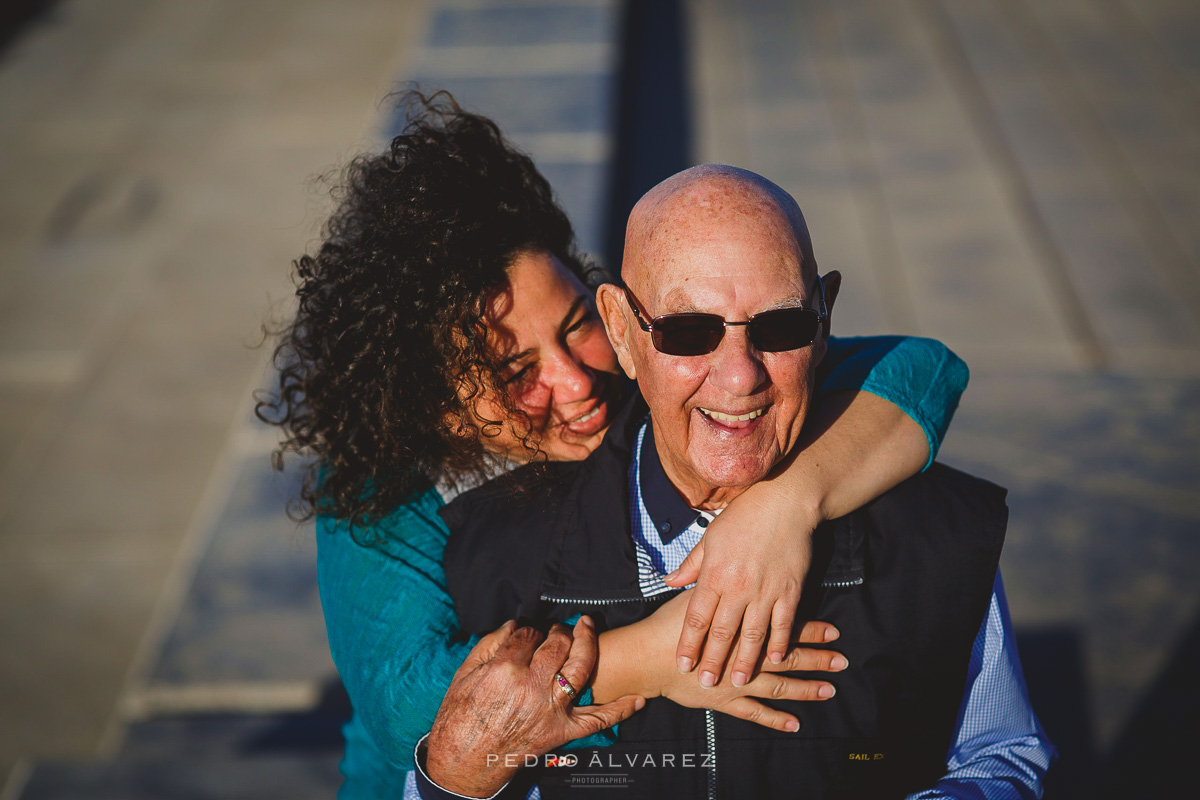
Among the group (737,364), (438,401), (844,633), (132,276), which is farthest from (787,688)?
(132,276)

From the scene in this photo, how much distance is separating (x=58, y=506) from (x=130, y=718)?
1.90 meters

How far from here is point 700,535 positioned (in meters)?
1.98

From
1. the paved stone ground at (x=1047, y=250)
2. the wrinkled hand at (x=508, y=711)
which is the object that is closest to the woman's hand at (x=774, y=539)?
the wrinkled hand at (x=508, y=711)

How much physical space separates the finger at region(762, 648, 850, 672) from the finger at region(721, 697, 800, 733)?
70mm

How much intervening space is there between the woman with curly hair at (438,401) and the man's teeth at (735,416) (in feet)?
0.64

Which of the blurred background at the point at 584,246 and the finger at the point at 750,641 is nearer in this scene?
the finger at the point at 750,641

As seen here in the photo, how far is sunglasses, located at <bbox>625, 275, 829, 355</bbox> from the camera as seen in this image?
160 centimetres

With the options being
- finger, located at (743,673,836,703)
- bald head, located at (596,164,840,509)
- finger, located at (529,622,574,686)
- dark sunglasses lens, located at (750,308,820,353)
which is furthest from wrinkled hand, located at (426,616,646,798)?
dark sunglasses lens, located at (750,308,820,353)

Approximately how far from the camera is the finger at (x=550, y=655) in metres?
1.73

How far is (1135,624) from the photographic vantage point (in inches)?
157

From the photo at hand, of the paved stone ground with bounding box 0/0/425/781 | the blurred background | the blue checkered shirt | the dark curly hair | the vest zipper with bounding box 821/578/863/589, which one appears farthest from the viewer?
the paved stone ground with bounding box 0/0/425/781

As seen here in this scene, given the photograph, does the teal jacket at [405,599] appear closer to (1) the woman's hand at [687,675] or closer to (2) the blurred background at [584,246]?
(1) the woman's hand at [687,675]

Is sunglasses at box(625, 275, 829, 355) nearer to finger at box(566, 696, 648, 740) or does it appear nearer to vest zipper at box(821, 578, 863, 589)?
vest zipper at box(821, 578, 863, 589)

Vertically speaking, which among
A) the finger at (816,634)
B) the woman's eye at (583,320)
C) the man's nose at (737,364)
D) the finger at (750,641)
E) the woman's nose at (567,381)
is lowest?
the finger at (816,634)
